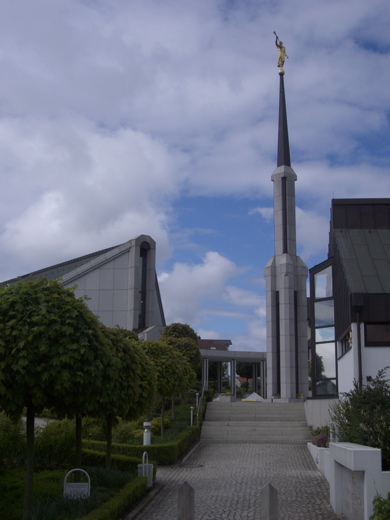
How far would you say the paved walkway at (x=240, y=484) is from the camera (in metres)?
11.5

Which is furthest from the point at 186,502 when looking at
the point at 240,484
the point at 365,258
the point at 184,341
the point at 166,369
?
the point at 184,341

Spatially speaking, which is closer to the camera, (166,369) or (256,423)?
(166,369)

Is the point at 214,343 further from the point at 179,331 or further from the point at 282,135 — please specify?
the point at 282,135

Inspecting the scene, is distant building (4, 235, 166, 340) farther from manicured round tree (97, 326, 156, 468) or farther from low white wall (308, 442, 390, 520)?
low white wall (308, 442, 390, 520)

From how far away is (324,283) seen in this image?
2489 cm

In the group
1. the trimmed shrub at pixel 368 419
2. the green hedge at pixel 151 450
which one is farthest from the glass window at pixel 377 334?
the green hedge at pixel 151 450

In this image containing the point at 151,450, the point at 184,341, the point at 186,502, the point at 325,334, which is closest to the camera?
the point at 186,502

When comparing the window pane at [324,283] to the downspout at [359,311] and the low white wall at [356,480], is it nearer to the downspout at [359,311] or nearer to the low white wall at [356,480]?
the downspout at [359,311]

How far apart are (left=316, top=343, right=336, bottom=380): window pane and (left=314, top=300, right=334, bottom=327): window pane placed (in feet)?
2.98

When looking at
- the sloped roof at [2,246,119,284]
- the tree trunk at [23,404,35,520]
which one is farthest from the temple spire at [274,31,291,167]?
the tree trunk at [23,404,35,520]

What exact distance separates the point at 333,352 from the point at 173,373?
6723 mm

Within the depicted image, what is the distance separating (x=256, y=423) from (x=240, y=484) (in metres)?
14.7

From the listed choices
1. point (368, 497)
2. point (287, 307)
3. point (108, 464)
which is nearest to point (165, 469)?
point (108, 464)

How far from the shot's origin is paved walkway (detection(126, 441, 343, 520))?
454 inches
